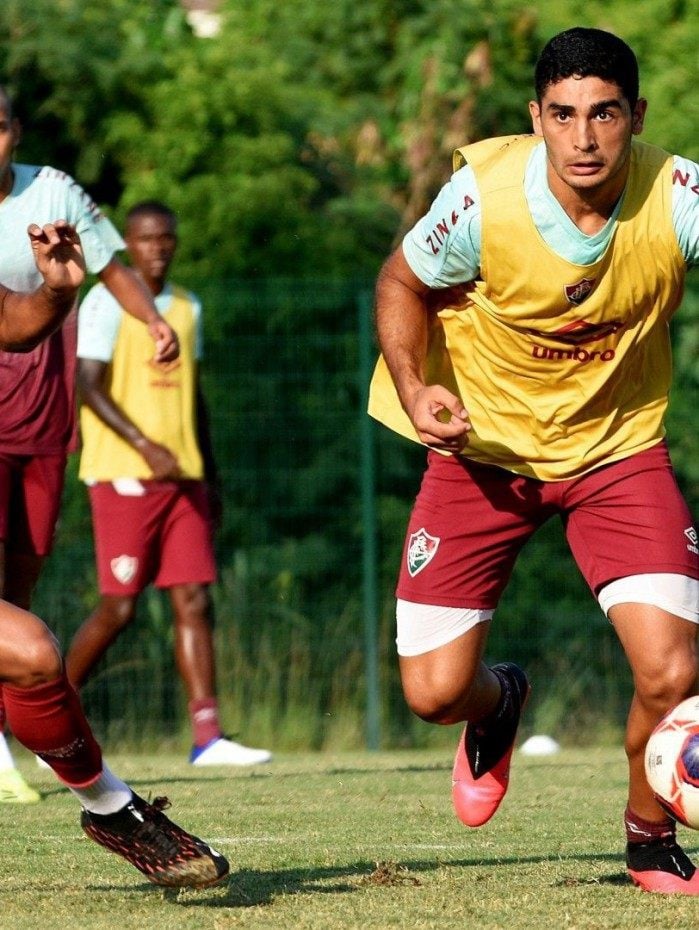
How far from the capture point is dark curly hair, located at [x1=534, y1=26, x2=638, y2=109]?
5.29m

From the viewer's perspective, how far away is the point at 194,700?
9648 millimetres

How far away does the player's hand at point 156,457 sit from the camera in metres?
9.56

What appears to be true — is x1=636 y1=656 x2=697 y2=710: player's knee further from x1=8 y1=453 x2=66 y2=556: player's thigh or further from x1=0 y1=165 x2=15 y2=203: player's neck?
x1=8 y1=453 x2=66 y2=556: player's thigh

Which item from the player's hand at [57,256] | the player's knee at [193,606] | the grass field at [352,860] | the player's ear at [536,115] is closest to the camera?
the player's hand at [57,256]

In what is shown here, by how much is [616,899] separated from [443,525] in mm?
1290

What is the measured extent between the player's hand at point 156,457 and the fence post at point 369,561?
2927mm

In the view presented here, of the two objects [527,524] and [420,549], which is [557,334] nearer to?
[527,524]

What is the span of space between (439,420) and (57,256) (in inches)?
44.6

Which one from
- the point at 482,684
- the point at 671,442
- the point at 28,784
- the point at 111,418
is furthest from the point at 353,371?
the point at 482,684

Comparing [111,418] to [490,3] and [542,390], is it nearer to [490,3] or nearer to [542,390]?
[542,390]

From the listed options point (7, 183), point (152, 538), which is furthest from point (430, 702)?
point (152, 538)

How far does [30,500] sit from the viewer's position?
832 cm

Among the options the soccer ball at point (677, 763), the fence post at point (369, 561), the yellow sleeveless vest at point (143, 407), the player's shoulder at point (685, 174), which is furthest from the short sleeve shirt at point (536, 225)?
the fence post at point (369, 561)

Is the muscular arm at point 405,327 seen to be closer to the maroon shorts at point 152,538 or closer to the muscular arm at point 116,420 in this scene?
the muscular arm at point 116,420
